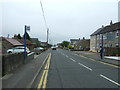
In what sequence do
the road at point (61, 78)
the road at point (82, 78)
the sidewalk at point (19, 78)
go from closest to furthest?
the sidewalk at point (19, 78), the road at point (61, 78), the road at point (82, 78)

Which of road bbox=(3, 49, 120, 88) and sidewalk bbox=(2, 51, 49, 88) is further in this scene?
road bbox=(3, 49, 120, 88)

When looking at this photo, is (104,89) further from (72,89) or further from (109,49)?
(109,49)

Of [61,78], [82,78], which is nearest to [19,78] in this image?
[61,78]

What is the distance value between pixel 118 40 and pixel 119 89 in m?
44.3

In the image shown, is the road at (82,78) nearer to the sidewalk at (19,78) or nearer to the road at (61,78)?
the road at (61,78)

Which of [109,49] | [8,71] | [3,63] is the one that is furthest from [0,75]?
[109,49]

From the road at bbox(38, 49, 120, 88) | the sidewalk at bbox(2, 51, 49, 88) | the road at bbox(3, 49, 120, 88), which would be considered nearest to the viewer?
the sidewalk at bbox(2, 51, 49, 88)

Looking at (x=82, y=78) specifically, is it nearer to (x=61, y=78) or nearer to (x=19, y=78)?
(x=61, y=78)

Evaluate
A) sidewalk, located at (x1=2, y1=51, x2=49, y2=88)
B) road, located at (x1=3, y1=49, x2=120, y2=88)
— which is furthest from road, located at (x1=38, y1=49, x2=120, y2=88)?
sidewalk, located at (x1=2, y1=51, x2=49, y2=88)

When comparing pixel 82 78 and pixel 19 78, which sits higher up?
pixel 19 78

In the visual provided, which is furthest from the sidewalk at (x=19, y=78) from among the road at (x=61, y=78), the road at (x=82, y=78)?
the road at (x=82, y=78)

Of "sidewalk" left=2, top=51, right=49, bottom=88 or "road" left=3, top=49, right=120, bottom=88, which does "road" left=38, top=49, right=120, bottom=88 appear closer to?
"road" left=3, top=49, right=120, bottom=88

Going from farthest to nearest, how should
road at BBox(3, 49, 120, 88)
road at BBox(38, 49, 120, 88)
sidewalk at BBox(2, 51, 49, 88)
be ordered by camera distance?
road at BBox(38, 49, 120, 88) < road at BBox(3, 49, 120, 88) < sidewalk at BBox(2, 51, 49, 88)

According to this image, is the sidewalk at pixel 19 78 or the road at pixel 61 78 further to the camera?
the road at pixel 61 78
